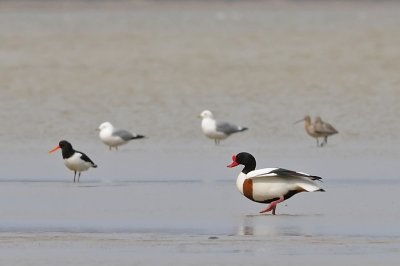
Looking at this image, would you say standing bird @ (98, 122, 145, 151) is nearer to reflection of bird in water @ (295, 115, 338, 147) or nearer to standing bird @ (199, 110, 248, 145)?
standing bird @ (199, 110, 248, 145)

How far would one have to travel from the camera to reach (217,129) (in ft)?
64.5

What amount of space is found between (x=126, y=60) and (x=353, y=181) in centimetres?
1995

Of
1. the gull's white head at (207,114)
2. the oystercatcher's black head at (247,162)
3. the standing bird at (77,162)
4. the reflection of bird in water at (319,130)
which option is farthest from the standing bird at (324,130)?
the oystercatcher's black head at (247,162)

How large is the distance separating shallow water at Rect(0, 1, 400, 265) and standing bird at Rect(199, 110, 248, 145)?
0.81 ft

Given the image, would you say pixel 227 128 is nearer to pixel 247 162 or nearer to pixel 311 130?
pixel 311 130

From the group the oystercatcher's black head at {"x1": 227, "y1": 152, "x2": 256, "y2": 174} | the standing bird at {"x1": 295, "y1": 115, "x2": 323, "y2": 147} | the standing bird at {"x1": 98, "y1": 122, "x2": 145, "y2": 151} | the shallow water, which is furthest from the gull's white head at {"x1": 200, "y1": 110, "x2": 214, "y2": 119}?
Result: the oystercatcher's black head at {"x1": 227, "y1": 152, "x2": 256, "y2": 174}

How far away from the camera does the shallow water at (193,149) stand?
1002 centimetres

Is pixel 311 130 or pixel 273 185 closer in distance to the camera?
pixel 273 185

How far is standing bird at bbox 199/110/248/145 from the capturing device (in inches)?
775

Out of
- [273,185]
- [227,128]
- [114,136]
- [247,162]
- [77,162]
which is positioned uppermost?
[227,128]

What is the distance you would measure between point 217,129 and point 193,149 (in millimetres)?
1081

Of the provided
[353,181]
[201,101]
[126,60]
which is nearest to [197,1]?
[126,60]

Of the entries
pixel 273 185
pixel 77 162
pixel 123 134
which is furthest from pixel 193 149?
pixel 273 185

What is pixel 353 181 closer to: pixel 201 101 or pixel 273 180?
pixel 273 180
